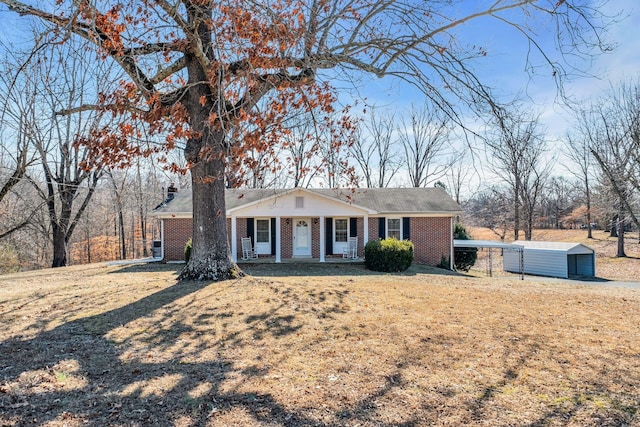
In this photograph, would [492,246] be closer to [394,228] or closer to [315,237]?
[394,228]

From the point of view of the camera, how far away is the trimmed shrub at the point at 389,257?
50.2 ft

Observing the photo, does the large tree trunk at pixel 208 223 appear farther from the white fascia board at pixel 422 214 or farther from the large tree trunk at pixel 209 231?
the white fascia board at pixel 422 214

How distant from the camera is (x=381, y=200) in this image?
771 inches

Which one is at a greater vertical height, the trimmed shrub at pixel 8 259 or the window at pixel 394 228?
the window at pixel 394 228

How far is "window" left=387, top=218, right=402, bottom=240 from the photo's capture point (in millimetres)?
18558

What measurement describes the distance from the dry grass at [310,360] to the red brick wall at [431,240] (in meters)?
10.6

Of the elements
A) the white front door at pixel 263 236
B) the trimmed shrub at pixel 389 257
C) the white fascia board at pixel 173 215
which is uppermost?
the white fascia board at pixel 173 215

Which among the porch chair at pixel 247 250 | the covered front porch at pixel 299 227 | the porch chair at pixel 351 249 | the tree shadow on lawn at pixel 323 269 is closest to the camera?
the tree shadow on lawn at pixel 323 269

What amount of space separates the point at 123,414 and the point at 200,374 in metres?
0.94

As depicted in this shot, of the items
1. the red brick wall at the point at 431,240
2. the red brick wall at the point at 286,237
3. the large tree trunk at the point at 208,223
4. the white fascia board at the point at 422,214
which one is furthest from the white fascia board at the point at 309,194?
the large tree trunk at the point at 208,223

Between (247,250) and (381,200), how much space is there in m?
7.21

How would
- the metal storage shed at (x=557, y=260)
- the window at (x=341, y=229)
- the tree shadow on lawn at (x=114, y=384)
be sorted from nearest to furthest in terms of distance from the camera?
the tree shadow on lawn at (x=114, y=384) → the window at (x=341, y=229) → the metal storage shed at (x=557, y=260)

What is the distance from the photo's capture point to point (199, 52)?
674 cm

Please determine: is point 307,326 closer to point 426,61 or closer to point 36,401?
point 36,401
